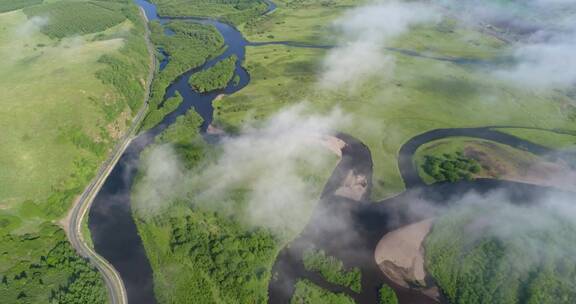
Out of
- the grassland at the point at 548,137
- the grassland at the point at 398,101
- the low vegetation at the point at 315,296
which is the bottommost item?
the low vegetation at the point at 315,296

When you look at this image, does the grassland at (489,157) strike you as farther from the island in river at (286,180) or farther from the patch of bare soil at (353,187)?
the patch of bare soil at (353,187)

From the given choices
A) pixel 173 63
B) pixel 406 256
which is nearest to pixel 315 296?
pixel 406 256

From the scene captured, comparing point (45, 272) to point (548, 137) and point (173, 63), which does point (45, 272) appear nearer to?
point (173, 63)

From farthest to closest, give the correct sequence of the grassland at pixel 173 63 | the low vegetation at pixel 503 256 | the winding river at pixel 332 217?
the grassland at pixel 173 63, the winding river at pixel 332 217, the low vegetation at pixel 503 256

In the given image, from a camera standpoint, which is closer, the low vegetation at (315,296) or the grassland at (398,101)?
the low vegetation at (315,296)

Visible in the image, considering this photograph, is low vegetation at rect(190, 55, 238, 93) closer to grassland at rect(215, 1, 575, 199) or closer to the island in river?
the island in river

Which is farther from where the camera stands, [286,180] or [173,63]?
[173,63]

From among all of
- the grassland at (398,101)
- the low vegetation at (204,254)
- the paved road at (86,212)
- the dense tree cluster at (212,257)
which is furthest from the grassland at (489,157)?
the paved road at (86,212)
